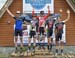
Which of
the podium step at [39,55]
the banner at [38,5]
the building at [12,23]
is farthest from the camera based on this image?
the building at [12,23]

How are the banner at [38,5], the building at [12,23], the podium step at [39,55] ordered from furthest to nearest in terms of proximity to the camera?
the building at [12,23]
the banner at [38,5]
the podium step at [39,55]

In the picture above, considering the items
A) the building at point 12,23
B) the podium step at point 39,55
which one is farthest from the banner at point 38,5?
the podium step at point 39,55

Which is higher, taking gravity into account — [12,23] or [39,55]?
[12,23]

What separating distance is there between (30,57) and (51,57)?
3.30 feet

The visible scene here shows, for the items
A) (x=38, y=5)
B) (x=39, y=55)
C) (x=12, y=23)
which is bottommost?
(x=39, y=55)

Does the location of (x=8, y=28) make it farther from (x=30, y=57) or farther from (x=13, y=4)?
(x=30, y=57)

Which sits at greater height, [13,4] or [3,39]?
[13,4]

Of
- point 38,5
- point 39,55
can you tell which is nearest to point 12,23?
point 38,5

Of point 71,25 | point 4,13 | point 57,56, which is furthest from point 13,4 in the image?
point 57,56

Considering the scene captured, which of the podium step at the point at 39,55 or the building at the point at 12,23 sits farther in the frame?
the building at the point at 12,23

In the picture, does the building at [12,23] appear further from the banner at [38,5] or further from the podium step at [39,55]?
the podium step at [39,55]

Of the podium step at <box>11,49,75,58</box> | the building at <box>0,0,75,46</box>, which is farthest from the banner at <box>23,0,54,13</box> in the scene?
the podium step at <box>11,49,75,58</box>

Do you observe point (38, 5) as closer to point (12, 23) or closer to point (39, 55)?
point (12, 23)

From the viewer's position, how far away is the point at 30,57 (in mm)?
18734
